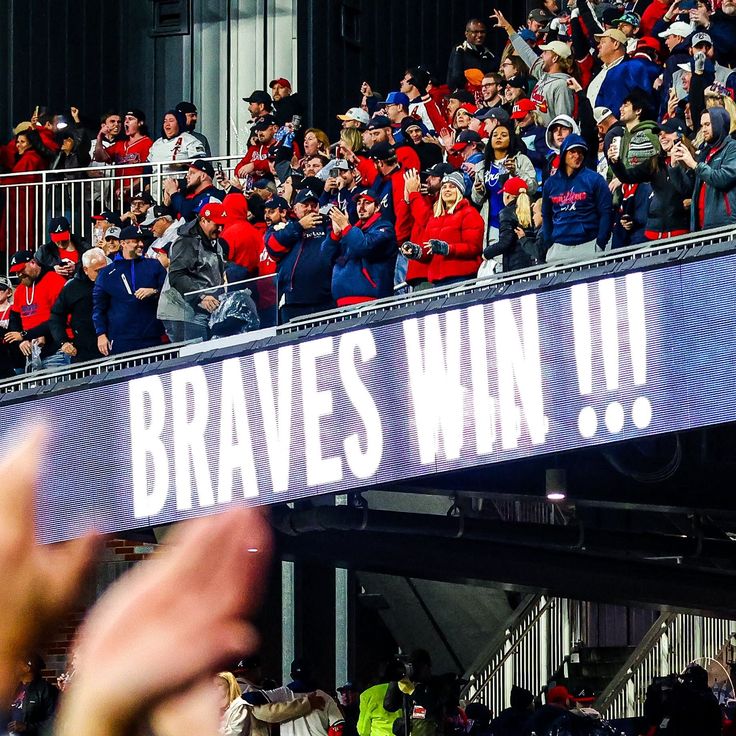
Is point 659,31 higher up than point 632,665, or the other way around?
point 659,31

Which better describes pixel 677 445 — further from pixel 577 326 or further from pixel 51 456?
pixel 51 456

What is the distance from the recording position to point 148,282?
45.1ft

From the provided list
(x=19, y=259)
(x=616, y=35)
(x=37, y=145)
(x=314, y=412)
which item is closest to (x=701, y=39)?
(x=616, y=35)

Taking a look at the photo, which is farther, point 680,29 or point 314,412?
point 680,29

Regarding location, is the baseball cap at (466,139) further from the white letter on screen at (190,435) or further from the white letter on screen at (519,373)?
the white letter on screen at (519,373)

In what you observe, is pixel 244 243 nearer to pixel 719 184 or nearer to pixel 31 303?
pixel 31 303

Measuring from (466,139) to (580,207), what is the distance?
2.69m

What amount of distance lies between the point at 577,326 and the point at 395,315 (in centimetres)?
159

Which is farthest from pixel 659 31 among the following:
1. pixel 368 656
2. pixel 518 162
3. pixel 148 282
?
pixel 368 656

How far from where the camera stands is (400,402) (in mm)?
10711

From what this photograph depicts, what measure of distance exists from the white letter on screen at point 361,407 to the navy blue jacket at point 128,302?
287 cm

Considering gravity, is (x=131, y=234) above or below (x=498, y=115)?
below

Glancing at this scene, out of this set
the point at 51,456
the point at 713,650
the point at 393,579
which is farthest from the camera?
the point at 393,579

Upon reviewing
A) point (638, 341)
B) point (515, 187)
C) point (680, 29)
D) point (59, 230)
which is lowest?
point (638, 341)
